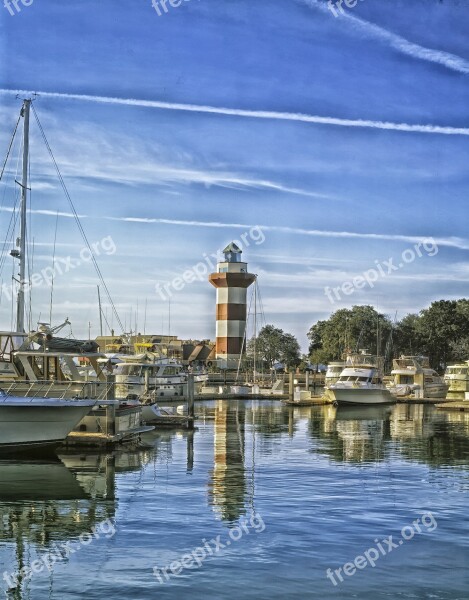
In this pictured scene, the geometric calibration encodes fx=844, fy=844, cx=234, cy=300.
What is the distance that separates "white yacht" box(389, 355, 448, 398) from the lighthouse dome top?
42058 mm

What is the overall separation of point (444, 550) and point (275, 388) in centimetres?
6666

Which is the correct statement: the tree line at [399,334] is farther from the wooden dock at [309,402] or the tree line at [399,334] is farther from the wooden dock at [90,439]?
the wooden dock at [90,439]

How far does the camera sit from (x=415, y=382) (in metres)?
84.9

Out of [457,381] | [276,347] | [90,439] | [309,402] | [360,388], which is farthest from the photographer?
[276,347]

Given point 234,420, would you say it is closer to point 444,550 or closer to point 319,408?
Result: point 319,408

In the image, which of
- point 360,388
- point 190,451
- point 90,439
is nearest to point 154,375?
point 360,388

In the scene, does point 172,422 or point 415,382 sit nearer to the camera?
point 172,422

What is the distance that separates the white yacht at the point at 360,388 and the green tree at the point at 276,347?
249ft

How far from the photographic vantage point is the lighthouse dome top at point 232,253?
127250 millimetres

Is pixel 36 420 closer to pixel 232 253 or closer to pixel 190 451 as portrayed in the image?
pixel 190 451

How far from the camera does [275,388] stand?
8375 centimetres

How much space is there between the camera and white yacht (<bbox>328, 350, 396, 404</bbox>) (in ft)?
224

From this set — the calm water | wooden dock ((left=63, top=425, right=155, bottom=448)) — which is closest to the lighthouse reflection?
the calm water

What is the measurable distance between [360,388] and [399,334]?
66.3 meters
